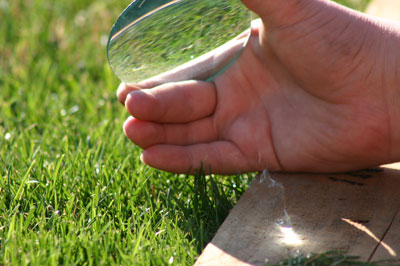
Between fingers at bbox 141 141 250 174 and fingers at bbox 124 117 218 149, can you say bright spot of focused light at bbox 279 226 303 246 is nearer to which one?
fingers at bbox 141 141 250 174

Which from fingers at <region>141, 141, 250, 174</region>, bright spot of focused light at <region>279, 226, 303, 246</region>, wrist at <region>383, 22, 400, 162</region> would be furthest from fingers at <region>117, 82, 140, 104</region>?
wrist at <region>383, 22, 400, 162</region>

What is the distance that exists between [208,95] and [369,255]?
30.1 inches

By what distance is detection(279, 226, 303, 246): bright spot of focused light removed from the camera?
146 cm

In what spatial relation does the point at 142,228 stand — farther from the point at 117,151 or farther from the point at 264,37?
the point at 264,37

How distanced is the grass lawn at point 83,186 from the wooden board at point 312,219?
3.4 inches

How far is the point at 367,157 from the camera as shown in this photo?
70.6 inches

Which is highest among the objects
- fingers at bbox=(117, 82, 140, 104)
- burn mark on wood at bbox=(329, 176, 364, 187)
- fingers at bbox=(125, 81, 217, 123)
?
fingers at bbox=(117, 82, 140, 104)

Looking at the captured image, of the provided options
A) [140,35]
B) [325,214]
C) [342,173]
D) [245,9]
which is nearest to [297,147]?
[342,173]

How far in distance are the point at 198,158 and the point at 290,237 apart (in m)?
0.46

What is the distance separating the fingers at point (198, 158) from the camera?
5.85 ft

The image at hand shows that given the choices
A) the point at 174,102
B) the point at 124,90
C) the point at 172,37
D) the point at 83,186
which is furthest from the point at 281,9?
the point at 83,186

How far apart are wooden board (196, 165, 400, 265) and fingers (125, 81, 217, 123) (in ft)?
1.00

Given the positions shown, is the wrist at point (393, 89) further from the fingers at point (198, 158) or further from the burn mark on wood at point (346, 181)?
the fingers at point (198, 158)

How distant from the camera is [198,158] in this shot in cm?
183
